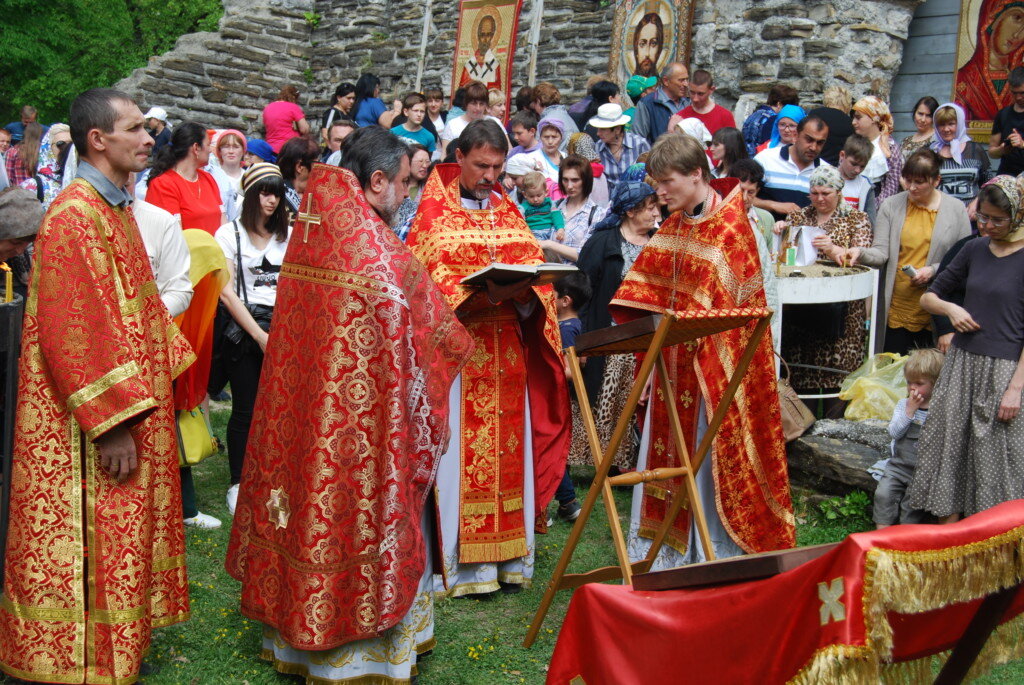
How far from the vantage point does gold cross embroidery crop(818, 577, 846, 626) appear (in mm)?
2205

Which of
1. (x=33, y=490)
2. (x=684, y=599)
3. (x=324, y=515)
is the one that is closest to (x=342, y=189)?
(x=324, y=515)

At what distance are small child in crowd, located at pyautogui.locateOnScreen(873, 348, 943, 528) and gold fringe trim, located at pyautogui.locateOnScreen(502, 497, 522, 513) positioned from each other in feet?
6.37

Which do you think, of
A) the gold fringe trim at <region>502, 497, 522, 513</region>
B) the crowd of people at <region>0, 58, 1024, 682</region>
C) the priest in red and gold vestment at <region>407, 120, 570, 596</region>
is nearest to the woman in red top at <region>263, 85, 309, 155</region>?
the crowd of people at <region>0, 58, 1024, 682</region>

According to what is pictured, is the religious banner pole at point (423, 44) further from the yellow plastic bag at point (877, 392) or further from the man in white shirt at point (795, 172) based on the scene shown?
the yellow plastic bag at point (877, 392)

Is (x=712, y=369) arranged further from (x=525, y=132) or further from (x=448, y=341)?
(x=525, y=132)

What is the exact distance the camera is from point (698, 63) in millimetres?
12352

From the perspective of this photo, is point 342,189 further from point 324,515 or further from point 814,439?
point 814,439

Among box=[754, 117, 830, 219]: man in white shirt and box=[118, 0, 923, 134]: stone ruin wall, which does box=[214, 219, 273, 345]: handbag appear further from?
box=[118, 0, 923, 134]: stone ruin wall

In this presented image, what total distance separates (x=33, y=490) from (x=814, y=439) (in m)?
4.48

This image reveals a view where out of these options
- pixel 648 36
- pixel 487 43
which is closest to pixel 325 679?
pixel 648 36

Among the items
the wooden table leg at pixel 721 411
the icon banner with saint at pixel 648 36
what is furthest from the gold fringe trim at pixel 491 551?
the icon banner with saint at pixel 648 36

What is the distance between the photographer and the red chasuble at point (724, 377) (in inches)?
182

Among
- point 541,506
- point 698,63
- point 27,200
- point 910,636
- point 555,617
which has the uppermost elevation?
point 698,63

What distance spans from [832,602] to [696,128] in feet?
25.4
